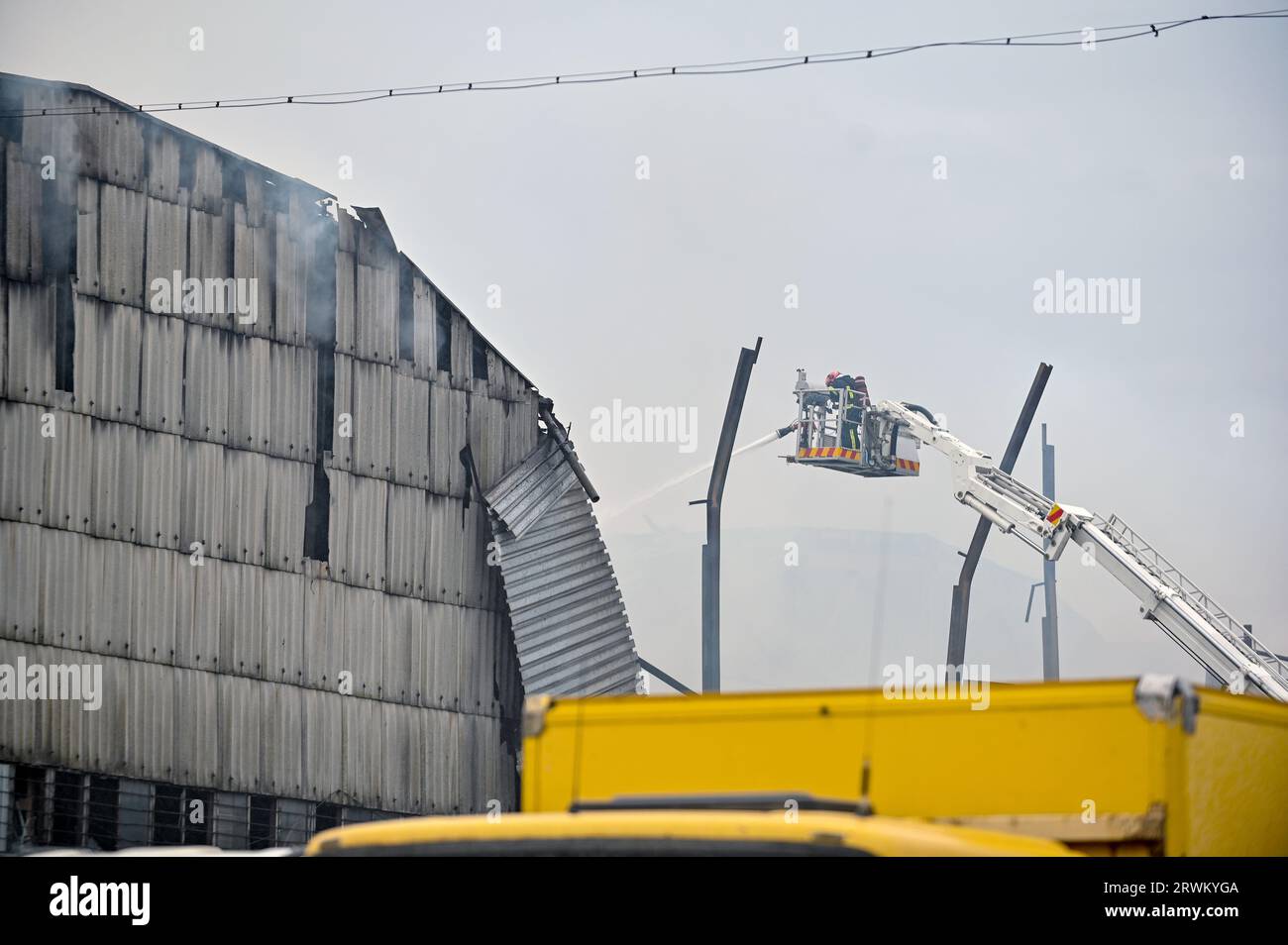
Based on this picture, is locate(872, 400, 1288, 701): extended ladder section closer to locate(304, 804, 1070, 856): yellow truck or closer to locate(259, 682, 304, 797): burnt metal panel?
locate(259, 682, 304, 797): burnt metal panel

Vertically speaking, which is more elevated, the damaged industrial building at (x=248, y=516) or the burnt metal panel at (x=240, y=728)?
the damaged industrial building at (x=248, y=516)

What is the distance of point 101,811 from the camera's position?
2239cm

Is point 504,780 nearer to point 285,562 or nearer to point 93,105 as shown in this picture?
point 285,562

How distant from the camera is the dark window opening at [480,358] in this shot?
92.5 feet

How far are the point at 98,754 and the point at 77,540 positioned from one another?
3010 millimetres

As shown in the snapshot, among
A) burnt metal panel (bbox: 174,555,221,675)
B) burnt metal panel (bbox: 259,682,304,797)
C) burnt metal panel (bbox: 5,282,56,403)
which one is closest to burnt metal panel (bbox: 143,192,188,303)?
burnt metal panel (bbox: 5,282,56,403)

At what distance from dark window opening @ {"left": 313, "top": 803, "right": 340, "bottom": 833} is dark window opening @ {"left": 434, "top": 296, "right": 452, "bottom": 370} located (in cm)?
760

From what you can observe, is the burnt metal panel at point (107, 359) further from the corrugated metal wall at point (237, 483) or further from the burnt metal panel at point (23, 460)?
the burnt metal panel at point (23, 460)

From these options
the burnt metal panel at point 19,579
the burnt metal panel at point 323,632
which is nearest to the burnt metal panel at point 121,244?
the burnt metal panel at point 19,579

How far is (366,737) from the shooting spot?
25688 millimetres

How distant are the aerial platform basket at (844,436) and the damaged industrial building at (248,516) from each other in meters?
5.45

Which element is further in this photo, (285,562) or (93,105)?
(285,562)

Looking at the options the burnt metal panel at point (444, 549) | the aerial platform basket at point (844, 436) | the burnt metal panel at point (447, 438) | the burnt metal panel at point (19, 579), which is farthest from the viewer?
the aerial platform basket at point (844, 436)
